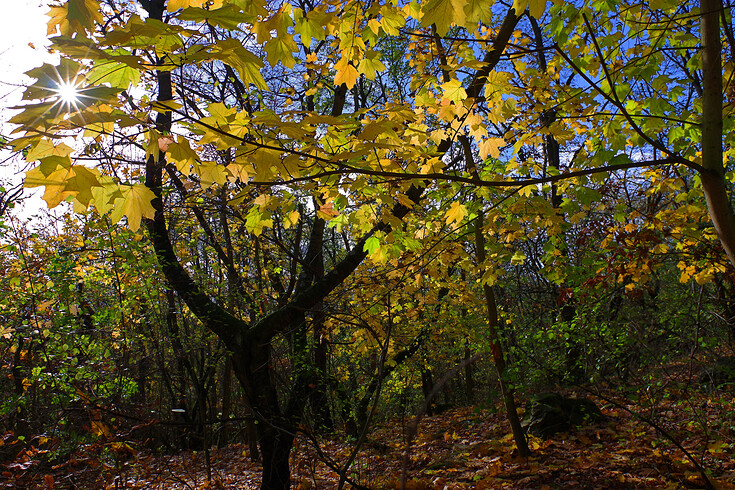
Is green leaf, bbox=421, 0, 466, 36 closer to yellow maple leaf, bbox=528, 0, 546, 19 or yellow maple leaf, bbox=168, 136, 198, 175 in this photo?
yellow maple leaf, bbox=528, 0, 546, 19

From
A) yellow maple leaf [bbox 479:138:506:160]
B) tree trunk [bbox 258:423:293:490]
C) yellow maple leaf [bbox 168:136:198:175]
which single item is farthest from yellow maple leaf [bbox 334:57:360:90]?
tree trunk [bbox 258:423:293:490]

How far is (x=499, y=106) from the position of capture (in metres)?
2.27

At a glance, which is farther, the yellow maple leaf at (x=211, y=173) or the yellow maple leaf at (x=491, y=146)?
the yellow maple leaf at (x=491, y=146)

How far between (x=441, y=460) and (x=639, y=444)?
7.84 ft

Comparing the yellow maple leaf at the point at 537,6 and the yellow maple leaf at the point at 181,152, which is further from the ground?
the yellow maple leaf at the point at 537,6

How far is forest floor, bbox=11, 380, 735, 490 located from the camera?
3.70 meters

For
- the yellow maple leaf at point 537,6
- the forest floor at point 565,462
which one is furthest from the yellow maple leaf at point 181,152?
the forest floor at point 565,462

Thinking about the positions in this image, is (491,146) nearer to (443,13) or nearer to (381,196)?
(381,196)

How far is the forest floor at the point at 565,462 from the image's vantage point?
3.70m

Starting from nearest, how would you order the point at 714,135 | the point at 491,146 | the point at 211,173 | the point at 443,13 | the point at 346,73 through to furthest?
the point at 443,13 < the point at 714,135 < the point at 211,173 < the point at 346,73 < the point at 491,146

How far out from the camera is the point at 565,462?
4.47 meters

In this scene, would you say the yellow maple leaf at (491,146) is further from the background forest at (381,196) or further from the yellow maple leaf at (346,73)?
the yellow maple leaf at (346,73)

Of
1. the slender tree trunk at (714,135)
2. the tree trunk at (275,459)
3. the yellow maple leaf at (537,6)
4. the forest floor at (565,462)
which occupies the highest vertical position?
Answer: the yellow maple leaf at (537,6)

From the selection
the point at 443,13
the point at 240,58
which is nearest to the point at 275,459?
the point at 240,58
